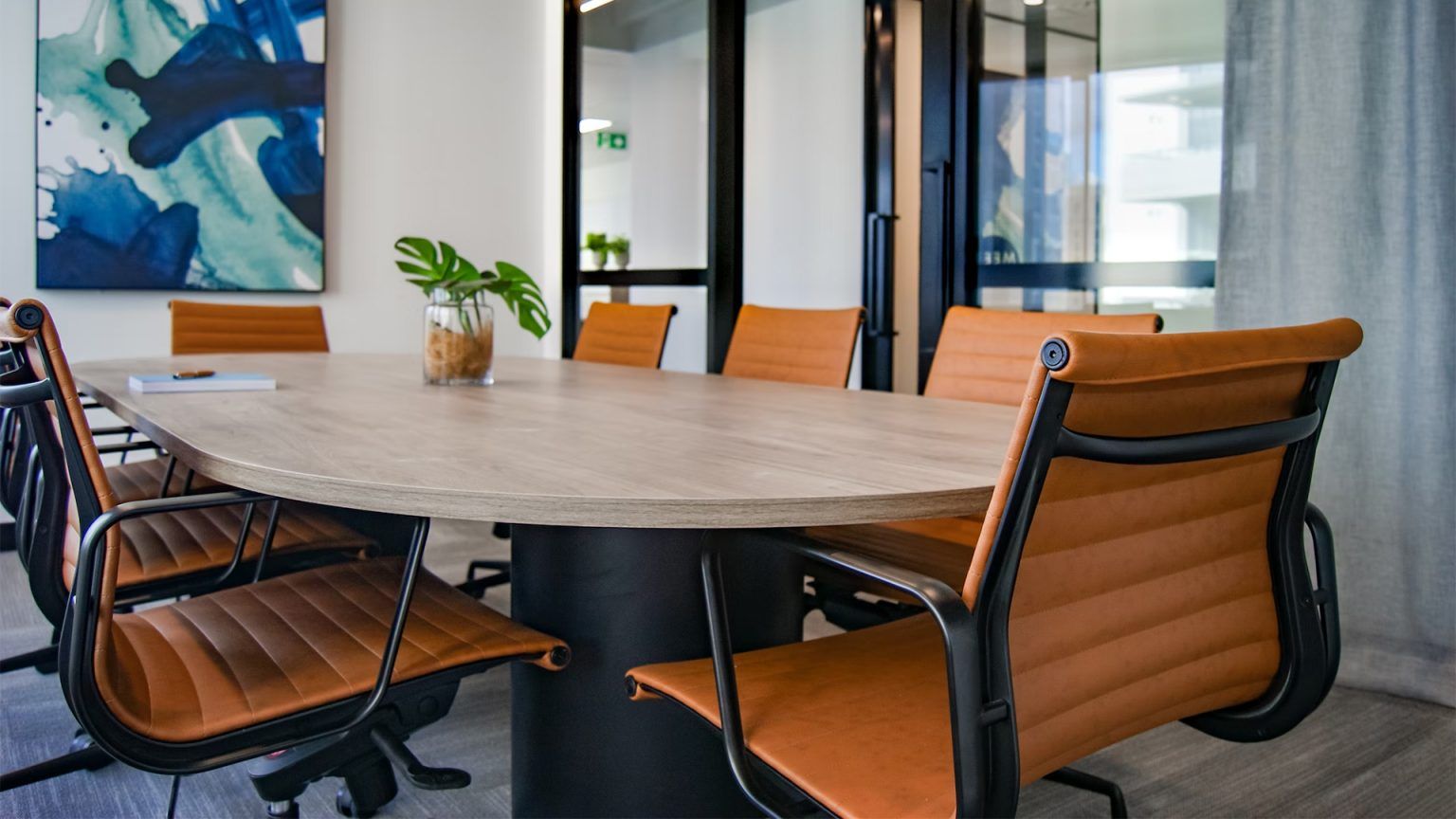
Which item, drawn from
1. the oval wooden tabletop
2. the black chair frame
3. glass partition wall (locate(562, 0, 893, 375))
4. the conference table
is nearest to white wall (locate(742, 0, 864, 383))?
glass partition wall (locate(562, 0, 893, 375))

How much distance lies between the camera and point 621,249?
5.96 meters

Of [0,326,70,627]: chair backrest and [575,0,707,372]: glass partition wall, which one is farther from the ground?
[575,0,707,372]: glass partition wall

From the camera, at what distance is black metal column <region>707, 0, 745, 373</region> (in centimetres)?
524

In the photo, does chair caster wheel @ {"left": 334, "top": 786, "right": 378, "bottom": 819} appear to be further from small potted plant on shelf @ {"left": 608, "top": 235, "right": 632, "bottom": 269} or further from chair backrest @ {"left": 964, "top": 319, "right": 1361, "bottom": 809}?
small potted plant on shelf @ {"left": 608, "top": 235, "right": 632, "bottom": 269}

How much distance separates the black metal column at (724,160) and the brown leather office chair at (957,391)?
2589 mm

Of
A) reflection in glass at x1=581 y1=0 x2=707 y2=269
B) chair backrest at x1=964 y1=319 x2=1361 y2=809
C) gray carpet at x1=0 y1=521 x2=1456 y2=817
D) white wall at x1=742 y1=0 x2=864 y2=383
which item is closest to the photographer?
chair backrest at x1=964 y1=319 x2=1361 y2=809

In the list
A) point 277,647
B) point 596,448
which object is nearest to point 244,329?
point 277,647

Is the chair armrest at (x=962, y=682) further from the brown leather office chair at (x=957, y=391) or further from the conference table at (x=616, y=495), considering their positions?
the brown leather office chair at (x=957, y=391)

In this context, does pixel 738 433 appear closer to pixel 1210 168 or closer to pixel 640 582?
pixel 640 582

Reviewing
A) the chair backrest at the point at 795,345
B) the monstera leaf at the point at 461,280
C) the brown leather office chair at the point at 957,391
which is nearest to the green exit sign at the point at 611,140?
the chair backrest at the point at 795,345

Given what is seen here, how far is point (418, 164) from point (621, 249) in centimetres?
114

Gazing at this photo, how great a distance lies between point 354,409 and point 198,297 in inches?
138

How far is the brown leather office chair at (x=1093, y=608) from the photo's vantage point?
106 cm

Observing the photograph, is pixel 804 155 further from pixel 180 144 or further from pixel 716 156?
pixel 180 144
